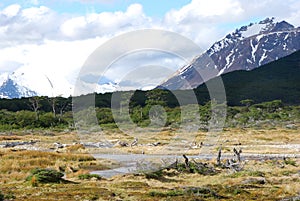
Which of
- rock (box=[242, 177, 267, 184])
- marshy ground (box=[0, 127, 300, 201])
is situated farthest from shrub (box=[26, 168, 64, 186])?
rock (box=[242, 177, 267, 184])

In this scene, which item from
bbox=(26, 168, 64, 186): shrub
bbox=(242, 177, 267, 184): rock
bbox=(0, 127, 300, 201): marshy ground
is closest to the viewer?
bbox=(0, 127, 300, 201): marshy ground

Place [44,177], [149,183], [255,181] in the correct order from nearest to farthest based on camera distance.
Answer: [44,177] → [255,181] → [149,183]

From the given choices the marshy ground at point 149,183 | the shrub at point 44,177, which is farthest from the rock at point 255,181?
the shrub at point 44,177

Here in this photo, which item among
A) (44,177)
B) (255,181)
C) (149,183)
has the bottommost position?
(149,183)

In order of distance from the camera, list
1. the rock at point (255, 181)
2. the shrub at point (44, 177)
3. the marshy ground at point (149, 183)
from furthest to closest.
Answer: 1. the rock at point (255, 181)
2. the shrub at point (44, 177)
3. the marshy ground at point (149, 183)

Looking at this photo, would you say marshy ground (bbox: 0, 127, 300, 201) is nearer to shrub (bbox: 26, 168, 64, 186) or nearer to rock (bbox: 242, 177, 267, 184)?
rock (bbox: 242, 177, 267, 184)

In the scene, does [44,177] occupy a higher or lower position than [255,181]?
higher

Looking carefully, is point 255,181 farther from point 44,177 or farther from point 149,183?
point 44,177

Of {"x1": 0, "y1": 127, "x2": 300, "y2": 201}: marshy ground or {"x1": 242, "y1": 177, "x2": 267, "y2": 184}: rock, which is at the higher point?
{"x1": 242, "y1": 177, "x2": 267, "y2": 184}: rock

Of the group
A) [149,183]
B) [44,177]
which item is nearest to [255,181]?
[149,183]

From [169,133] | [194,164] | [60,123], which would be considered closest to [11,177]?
[194,164]

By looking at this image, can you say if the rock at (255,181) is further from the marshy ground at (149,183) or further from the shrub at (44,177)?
the shrub at (44,177)

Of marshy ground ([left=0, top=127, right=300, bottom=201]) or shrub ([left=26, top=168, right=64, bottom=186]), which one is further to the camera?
shrub ([left=26, top=168, right=64, bottom=186])

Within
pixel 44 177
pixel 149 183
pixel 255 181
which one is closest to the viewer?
pixel 44 177
